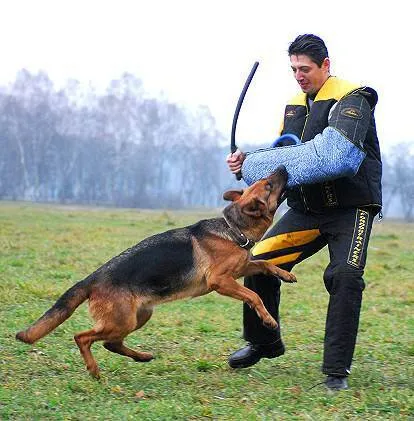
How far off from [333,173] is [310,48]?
1.02 metres

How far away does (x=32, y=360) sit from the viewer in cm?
661

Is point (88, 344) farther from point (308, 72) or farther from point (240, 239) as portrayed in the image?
point (308, 72)

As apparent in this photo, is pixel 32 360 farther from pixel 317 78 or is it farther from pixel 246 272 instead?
pixel 317 78

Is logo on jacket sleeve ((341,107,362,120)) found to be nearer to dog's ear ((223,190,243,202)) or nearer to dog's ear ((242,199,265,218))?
dog's ear ((242,199,265,218))

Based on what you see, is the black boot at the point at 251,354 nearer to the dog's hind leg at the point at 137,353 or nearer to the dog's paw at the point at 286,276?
the dog's paw at the point at 286,276

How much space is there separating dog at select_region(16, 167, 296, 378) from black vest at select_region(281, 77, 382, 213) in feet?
1.06

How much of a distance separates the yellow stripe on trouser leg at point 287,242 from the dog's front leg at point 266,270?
0.15 meters

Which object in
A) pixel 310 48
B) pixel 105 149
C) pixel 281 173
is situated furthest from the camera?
pixel 105 149

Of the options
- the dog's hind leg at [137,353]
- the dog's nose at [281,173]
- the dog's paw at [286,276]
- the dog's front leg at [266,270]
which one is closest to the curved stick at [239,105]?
the dog's nose at [281,173]

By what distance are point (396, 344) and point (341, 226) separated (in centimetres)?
251

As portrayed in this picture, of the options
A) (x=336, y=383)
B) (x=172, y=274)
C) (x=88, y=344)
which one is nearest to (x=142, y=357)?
(x=88, y=344)

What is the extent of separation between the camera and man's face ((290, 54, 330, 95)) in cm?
580

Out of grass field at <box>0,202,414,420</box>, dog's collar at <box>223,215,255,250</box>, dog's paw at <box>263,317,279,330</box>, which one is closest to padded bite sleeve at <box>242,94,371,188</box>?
dog's collar at <box>223,215,255,250</box>

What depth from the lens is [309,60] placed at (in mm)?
5785
